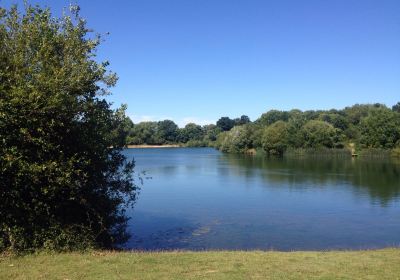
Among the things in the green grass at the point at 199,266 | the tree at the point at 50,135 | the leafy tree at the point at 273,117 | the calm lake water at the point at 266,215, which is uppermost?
the leafy tree at the point at 273,117

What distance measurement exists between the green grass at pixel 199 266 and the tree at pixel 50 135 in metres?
1.87

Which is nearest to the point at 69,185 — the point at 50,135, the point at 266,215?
the point at 50,135

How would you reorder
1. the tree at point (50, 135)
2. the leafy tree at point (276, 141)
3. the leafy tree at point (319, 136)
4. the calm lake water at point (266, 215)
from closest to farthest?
1. the tree at point (50, 135)
2. the calm lake water at point (266, 215)
3. the leafy tree at point (319, 136)
4. the leafy tree at point (276, 141)

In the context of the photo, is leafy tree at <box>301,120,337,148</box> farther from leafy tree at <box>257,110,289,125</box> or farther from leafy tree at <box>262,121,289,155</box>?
leafy tree at <box>257,110,289,125</box>

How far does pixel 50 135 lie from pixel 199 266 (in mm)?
6876

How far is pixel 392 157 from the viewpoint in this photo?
4424 inches

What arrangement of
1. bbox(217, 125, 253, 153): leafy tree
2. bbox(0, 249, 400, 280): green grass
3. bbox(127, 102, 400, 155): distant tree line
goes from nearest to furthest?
bbox(0, 249, 400, 280): green grass, bbox(127, 102, 400, 155): distant tree line, bbox(217, 125, 253, 153): leafy tree

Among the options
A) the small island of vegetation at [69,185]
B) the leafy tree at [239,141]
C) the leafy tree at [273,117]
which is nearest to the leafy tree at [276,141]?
the leafy tree at [239,141]

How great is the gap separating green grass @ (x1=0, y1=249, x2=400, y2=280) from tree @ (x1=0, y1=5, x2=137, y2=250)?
73.6 inches

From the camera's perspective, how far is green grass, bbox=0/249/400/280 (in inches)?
422

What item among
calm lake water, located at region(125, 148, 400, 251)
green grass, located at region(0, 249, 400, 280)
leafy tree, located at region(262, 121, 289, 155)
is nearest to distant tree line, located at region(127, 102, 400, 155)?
leafy tree, located at region(262, 121, 289, 155)

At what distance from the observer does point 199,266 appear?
11.7m

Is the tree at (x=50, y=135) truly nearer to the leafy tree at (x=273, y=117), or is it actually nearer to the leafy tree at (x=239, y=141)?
the leafy tree at (x=239, y=141)

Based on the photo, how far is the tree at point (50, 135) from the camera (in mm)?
13688
